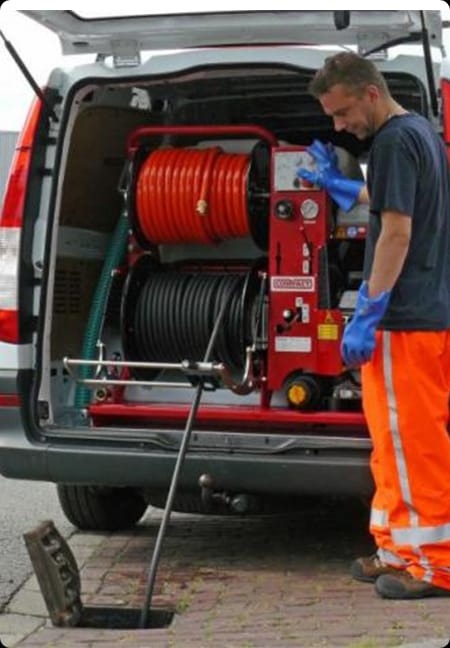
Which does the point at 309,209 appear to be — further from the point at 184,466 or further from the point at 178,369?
the point at 184,466

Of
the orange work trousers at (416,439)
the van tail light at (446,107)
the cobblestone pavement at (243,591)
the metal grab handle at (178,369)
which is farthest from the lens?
A: the metal grab handle at (178,369)

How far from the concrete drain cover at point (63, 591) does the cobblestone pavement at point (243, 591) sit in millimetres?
72

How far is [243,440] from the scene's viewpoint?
5293 mm

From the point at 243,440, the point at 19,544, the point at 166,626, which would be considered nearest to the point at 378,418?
the point at 243,440

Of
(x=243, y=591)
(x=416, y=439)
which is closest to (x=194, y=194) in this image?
(x=416, y=439)

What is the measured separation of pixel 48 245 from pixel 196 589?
168cm

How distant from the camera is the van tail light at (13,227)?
5414 millimetres

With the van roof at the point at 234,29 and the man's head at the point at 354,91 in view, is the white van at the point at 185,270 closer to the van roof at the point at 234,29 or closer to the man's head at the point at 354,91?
the van roof at the point at 234,29

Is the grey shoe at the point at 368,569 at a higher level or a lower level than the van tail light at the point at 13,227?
lower

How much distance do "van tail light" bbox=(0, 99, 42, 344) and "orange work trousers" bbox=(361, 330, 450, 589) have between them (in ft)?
5.41

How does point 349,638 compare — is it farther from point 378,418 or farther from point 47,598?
point 47,598

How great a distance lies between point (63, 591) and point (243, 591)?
849mm

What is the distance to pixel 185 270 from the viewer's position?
249 inches

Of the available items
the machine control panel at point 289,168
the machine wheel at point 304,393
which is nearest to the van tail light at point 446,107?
the machine control panel at point 289,168
